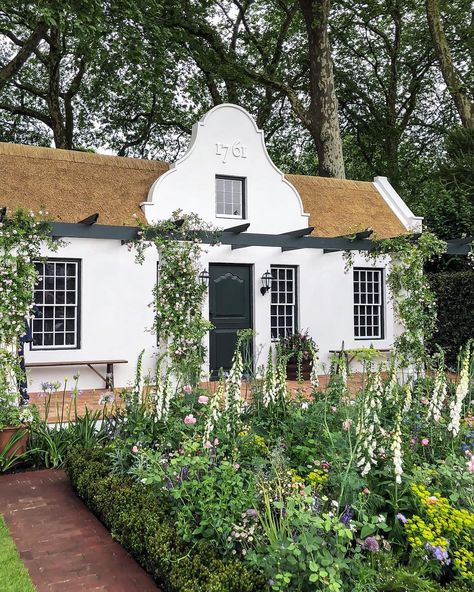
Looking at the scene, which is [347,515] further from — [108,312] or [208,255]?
[208,255]

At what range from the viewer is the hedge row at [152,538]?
9.64 feet

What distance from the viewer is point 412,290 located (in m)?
10.4

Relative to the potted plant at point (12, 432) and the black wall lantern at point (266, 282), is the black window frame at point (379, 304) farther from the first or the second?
the potted plant at point (12, 432)

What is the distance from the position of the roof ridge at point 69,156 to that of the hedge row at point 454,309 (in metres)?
7.21

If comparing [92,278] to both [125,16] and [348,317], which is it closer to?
[348,317]

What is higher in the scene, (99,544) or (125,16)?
(125,16)

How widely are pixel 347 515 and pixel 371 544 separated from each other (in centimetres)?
24

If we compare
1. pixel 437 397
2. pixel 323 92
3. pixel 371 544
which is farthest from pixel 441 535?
pixel 323 92

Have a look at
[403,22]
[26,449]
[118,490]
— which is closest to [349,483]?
[118,490]

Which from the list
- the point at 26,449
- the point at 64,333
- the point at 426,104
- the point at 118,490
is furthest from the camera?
the point at 426,104

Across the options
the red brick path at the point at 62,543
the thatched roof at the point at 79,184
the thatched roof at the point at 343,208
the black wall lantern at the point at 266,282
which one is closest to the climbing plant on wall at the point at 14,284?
the red brick path at the point at 62,543

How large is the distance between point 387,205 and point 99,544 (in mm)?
12463

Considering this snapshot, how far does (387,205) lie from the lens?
14570mm

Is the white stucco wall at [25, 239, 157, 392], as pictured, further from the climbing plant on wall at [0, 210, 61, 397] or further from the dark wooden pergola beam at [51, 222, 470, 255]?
the climbing plant on wall at [0, 210, 61, 397]
